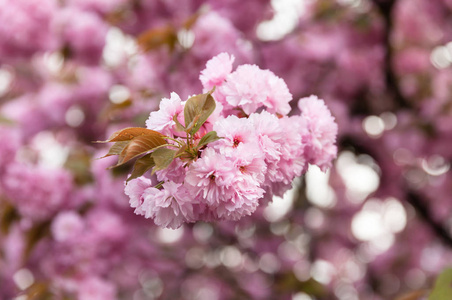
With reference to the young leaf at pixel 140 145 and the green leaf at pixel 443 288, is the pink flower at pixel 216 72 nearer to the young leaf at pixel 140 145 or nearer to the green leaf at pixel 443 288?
the young leaf at pixel 140 145

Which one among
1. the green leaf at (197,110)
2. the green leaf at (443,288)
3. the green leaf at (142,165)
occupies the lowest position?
the green leaf at (443,288)

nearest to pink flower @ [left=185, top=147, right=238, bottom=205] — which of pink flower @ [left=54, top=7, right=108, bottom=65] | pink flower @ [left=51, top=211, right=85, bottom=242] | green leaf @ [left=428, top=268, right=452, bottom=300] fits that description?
green leaf @ [left=428, top=268, right=452, bottom=300]

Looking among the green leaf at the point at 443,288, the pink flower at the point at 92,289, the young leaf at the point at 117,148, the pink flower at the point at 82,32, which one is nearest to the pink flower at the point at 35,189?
the pink flower at the point at 92,289

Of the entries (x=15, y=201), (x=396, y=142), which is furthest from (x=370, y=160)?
(x=15, y=201)

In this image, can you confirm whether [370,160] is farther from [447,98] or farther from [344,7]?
[344,7]

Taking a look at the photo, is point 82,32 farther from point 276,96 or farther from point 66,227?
point 276,96

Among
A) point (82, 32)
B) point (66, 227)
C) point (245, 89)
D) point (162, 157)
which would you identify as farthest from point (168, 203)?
point (82, 32)
